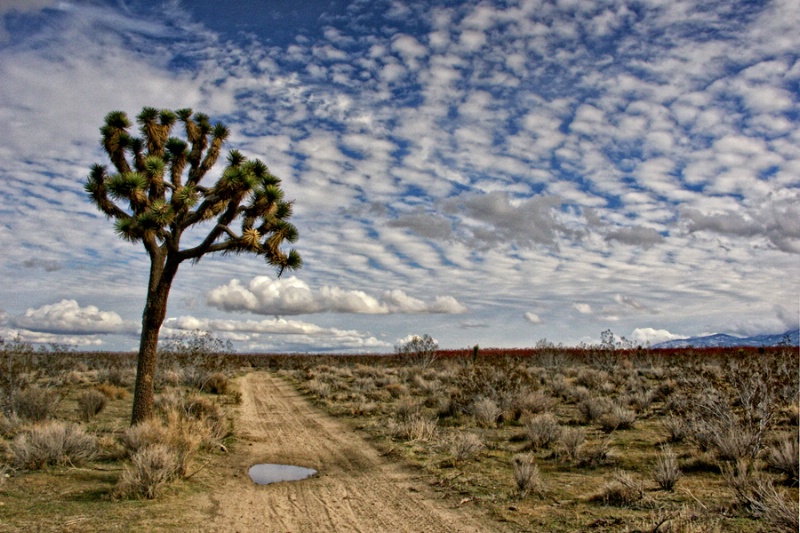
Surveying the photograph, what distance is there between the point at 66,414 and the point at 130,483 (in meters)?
8.58

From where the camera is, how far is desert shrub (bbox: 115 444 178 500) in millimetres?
7250

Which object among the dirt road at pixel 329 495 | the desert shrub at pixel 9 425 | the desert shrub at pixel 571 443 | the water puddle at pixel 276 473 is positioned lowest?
the water puddle at pixel 276 473

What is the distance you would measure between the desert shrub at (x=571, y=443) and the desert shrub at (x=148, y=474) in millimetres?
6804

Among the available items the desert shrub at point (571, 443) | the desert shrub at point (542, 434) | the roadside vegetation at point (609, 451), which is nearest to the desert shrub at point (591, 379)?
the roadside vegetation at point (609, 451)

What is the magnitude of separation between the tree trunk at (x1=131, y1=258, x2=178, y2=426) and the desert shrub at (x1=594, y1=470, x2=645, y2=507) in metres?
8.97

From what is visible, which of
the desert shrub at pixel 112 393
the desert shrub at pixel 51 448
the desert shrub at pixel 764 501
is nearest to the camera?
the desert shrub at pixel 764 501

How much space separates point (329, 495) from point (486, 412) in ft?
21.1

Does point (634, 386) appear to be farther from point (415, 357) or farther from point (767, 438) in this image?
point (415, 357)

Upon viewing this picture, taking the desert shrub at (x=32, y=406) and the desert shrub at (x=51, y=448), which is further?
the desert shrub at (x=32, y=406)

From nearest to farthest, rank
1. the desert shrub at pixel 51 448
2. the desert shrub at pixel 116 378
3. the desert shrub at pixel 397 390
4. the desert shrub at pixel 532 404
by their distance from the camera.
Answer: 1. the desert shrub at pixel 51 448
2. the desert shrub at pixel 532 404
3. the desert shrub at pixel 397 390
4. the desert shrub at pixel 116 378

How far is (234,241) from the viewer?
1138cm

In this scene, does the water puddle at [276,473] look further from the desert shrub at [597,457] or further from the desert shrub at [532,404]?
the desert shrub at [532,404]

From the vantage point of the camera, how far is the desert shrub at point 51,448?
842cm

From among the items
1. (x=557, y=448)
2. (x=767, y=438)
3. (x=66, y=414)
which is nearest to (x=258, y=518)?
(x=557, y=448)
